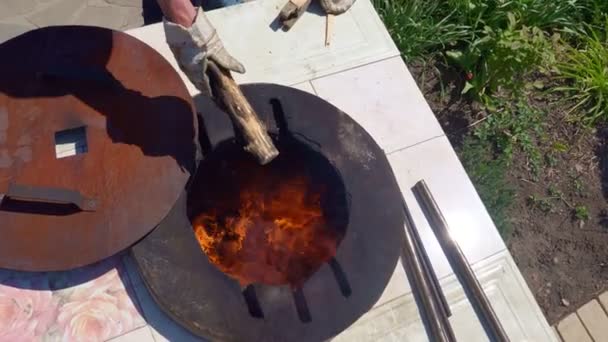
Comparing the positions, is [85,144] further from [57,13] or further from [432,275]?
[57,13]

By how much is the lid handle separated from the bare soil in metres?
1.86

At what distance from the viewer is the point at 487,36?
2.85 meters

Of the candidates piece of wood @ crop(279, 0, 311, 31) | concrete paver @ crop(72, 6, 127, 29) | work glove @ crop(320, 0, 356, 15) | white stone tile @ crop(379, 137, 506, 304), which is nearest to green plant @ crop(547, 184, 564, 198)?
white stone tile @ crop(379, 137, 506, 304)

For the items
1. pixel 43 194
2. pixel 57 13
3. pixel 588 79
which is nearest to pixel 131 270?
pixel 43 194

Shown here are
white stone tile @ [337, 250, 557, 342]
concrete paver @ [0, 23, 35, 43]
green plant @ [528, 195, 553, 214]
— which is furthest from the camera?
concrete paver @ [0, 23, 35, 43]

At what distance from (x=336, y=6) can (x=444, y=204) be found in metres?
0.95

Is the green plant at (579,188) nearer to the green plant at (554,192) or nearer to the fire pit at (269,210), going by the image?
the green plant at (554,192)

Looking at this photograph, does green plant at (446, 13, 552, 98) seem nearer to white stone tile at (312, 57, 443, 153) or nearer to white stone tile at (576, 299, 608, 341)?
white stone tile at (312, 57, 443, 153)

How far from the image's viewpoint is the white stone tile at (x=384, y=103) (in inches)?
88.7

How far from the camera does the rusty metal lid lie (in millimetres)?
1684

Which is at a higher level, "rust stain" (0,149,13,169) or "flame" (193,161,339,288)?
"rust stain" (0,149,13,169)

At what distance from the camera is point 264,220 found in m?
2.01

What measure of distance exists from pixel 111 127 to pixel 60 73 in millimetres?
248

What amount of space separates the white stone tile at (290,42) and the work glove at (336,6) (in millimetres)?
30
